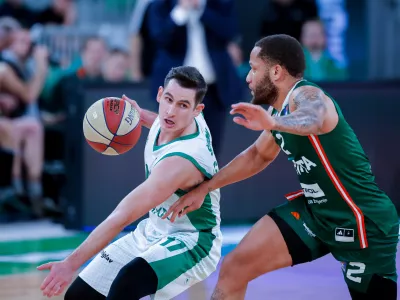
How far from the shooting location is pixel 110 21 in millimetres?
12688

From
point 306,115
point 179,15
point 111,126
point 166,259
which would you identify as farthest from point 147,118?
point 179,15

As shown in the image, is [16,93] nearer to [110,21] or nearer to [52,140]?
[52,140]

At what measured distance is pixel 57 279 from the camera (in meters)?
3.94

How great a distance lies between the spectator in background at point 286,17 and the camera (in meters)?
10.9

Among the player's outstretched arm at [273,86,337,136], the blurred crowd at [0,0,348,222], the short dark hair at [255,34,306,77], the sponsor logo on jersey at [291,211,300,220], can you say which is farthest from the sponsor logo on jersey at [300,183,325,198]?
the blurred crowd at [0,0,348,222]

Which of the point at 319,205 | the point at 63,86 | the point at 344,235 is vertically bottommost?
the point at 63,86

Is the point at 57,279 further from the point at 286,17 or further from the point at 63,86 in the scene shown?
the point at 286,17

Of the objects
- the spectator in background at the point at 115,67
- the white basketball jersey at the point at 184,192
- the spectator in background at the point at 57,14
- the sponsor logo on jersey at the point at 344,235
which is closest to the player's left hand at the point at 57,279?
the white basketball jersey at the point at 184,192

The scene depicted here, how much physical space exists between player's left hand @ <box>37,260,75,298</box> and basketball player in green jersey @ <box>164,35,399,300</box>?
32.2 inches

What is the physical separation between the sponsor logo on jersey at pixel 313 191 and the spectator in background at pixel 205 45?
315 centimetres

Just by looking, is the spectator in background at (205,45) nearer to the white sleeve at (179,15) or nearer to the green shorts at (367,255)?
the white sleeve at (179,15)

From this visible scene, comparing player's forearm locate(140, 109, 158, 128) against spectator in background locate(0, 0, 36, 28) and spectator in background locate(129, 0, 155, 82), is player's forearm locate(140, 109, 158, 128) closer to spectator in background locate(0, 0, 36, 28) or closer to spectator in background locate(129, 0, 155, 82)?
spectator in background locate(129, 0, 155, 82)

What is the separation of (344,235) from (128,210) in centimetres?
125

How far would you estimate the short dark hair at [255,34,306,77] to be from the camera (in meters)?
4.71
